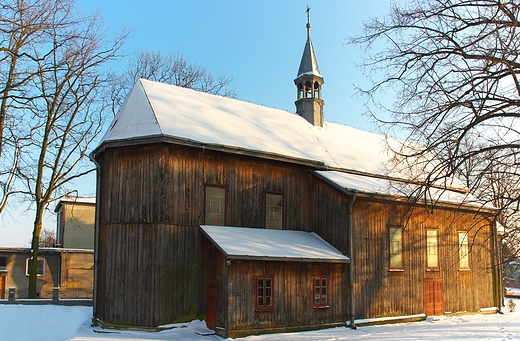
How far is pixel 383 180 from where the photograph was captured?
78.1ft

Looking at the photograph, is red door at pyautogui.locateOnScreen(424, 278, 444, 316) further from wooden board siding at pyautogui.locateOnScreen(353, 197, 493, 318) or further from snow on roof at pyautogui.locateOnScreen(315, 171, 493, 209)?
snow on roof at pyautogui.locateOnScreen(315, 171, 493, 209)

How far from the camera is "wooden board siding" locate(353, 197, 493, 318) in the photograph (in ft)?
66.6

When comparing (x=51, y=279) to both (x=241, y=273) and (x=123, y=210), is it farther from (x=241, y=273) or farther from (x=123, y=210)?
(x=241, y=273)

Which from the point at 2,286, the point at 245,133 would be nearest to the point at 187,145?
the point at 245,133

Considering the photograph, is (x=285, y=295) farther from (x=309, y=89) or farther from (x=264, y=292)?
(x=309, y=89)

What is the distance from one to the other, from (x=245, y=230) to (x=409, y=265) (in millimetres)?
7830

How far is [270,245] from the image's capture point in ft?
58.9

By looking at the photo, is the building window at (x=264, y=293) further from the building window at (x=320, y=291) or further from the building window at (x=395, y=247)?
the building window at (x=395, y=247)

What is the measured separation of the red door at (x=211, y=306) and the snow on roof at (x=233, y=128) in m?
5.03

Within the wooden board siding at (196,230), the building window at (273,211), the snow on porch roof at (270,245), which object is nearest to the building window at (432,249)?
the wooden board siding at (196,230)

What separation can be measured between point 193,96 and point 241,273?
28.1ft

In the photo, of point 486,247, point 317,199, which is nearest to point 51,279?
point 317,199

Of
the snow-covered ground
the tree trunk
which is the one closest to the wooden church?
the snow-covered ground

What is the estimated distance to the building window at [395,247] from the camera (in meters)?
21.6
